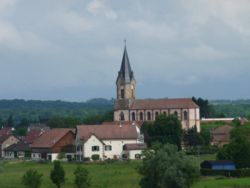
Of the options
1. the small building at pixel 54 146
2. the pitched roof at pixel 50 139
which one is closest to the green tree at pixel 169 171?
the small building at pixel 54 146

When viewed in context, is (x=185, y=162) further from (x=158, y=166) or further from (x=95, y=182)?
(x=95, y=182)

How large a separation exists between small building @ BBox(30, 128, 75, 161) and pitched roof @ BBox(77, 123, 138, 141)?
4.85 ft

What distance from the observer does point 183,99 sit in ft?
355

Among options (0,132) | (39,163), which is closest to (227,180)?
(39,163)

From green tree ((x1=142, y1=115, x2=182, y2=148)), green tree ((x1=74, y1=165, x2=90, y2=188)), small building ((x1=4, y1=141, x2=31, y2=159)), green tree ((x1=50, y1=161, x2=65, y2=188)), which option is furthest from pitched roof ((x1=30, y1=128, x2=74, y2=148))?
green tree ((x1=74, y1=165, x2=90, y2=188))

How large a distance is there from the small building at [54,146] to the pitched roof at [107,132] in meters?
1.48

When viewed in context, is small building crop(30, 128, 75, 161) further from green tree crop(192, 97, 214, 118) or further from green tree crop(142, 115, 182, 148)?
green tree crop(192, 97, 214, 118)

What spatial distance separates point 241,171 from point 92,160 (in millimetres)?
29553

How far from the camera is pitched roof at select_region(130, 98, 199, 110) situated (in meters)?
107

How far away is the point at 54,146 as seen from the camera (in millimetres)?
82750

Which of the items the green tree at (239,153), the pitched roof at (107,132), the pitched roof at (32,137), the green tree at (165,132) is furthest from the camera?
the pitched roof at (32,137)

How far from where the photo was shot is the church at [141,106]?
348 ft

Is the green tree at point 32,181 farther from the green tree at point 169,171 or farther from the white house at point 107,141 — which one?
the white house at point 107,141

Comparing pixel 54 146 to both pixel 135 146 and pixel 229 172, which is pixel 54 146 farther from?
pixel 229 172
